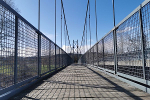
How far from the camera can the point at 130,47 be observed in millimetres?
2260

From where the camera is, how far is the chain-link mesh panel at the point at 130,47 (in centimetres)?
200

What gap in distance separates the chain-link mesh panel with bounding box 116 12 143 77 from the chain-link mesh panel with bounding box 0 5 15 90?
6.42ft

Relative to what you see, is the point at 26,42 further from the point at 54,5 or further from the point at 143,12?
the point at 54,5

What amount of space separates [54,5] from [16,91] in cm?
714

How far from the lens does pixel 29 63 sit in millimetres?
2393

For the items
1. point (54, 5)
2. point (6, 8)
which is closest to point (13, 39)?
point (6, 8)

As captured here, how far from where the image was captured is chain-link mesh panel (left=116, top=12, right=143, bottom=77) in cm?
200

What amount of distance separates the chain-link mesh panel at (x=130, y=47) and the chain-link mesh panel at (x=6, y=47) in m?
1.96

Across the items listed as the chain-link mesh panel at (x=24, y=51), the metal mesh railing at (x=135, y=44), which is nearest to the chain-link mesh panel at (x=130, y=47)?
the metal mesh railing at (x=135, y=44)

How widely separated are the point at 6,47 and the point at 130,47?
2.06m

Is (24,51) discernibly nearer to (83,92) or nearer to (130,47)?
(83,92)

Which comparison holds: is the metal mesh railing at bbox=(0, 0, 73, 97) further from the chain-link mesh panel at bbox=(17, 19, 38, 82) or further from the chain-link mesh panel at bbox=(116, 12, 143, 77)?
the chain-link mesh panel at bbox=(116, 12, 143, 77)

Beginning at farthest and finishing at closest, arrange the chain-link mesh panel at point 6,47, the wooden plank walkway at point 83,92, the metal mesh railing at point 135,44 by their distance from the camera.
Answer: the metal mesh railing at point 135,44, the wooden plank walkway at point 83,92, the chain-link mesh panel at point 6,47

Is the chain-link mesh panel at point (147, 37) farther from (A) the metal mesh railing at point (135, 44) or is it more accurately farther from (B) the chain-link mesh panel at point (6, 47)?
(B) the chain-link mesh panel at point (6, 47)
